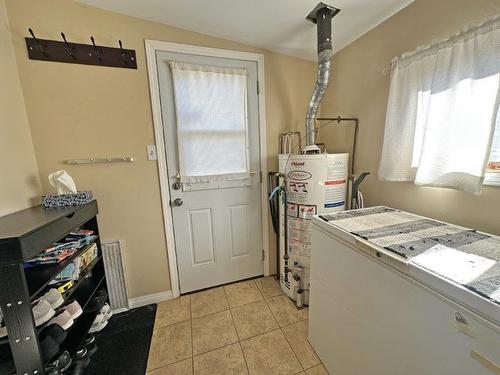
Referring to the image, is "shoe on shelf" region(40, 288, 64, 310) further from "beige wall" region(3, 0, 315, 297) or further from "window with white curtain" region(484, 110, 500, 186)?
"window with white curtain" region(484, 110, 500, 186)

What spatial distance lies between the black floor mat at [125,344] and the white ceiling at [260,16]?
7.68 ft

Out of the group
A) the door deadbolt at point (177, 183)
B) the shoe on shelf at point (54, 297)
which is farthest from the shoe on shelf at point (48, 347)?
the door deadbolt at point (177, 183)

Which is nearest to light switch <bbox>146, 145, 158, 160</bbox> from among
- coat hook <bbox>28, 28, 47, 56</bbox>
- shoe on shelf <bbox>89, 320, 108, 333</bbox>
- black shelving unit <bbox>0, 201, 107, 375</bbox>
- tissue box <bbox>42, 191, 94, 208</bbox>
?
tissue box <bbox>42, 191, 94, 208</bbox>

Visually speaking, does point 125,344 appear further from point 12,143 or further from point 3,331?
point 12,143

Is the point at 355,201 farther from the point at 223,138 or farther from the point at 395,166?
the point at 223,138

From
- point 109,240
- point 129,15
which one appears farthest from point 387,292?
point 129,15

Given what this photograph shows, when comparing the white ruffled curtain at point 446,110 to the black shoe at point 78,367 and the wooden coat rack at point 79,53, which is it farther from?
the black shoe at point 78,367

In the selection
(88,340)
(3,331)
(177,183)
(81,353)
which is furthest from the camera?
(177,183)

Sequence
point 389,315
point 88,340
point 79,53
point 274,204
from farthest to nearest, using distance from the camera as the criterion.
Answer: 1. point 274,204
2. point 79,53
3. point 88,340
4. point 389,315

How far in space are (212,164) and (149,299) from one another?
1333 mm

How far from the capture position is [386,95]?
147 centimetres

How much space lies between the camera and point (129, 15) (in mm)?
1522

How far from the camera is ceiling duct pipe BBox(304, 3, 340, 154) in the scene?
1.39 m

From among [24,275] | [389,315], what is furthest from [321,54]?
[24,275]
